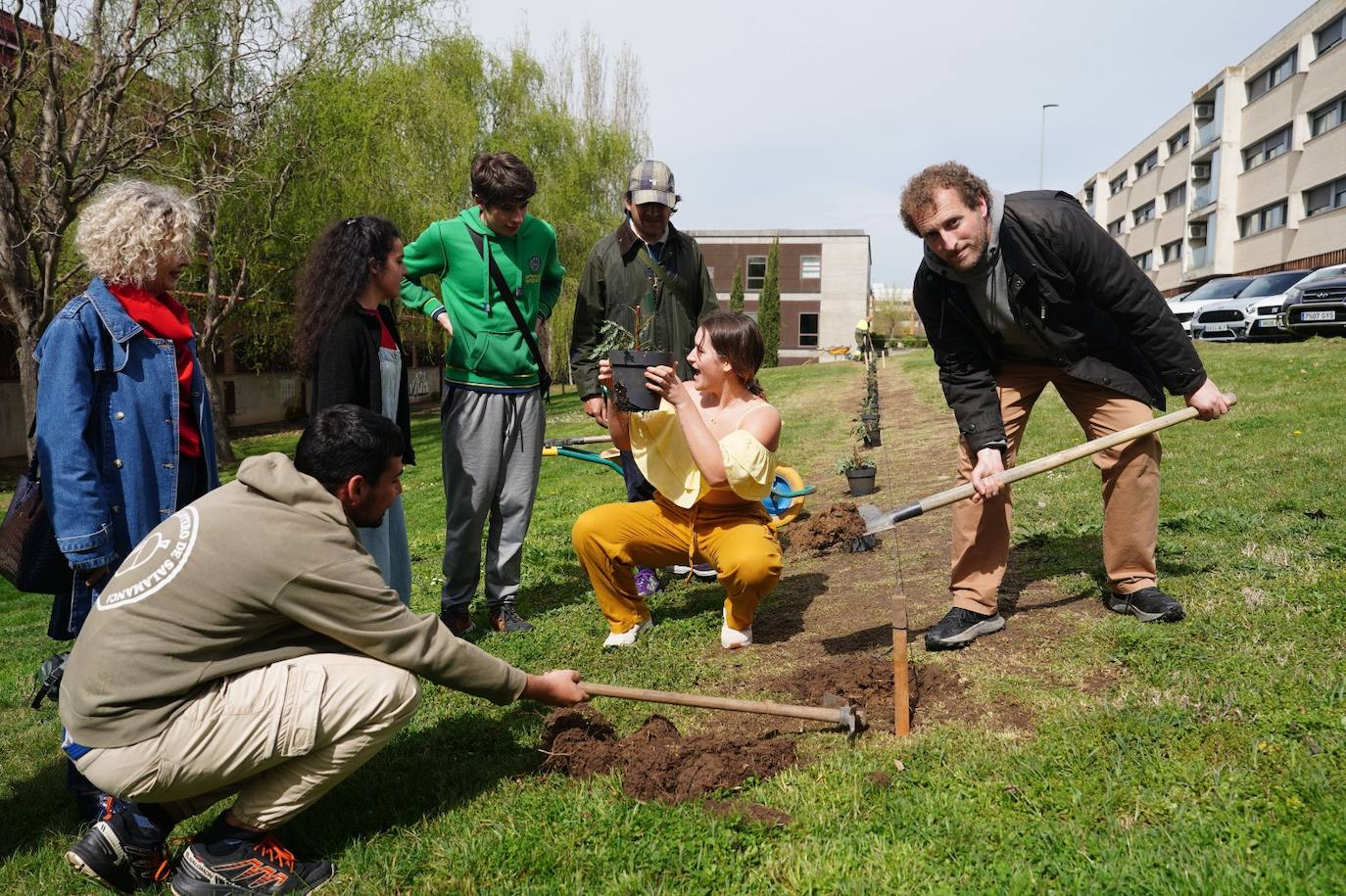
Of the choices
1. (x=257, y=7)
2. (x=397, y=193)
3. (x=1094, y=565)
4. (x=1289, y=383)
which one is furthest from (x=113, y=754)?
(x=397, y=193)

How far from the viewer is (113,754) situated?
263 centimetres

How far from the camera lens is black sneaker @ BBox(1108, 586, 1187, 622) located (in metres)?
4.12

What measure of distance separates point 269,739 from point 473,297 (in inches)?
108

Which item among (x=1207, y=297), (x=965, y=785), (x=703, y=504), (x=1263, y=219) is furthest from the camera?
(x=1263, y=219)

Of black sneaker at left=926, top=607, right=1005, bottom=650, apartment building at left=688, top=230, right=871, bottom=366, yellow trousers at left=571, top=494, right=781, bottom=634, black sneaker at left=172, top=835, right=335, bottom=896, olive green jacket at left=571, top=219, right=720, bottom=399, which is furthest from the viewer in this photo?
apartment building at left=688, top=230, right=871, bottom=366

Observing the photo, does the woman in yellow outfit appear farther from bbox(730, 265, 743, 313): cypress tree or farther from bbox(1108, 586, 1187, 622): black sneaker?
bbox(730, 265, 743, 313): cypress tree

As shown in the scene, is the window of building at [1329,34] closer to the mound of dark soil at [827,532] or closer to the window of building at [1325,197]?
the window of building at [1325,197]

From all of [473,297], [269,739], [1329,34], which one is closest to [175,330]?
[269,739]

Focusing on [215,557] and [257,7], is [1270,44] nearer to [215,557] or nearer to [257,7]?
[257,7]

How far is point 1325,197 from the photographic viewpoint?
1337 inches

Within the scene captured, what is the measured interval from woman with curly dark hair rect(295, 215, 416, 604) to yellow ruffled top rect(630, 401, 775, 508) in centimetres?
118

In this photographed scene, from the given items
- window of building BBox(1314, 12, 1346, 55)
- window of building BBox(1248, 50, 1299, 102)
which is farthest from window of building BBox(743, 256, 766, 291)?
window of building BBox(1314, 12, 1346, 55)

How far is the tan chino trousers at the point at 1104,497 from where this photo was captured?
13.9 ft

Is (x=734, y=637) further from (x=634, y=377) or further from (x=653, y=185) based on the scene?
(x=653, y=185)
